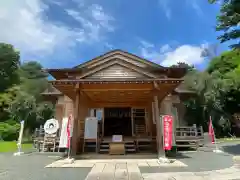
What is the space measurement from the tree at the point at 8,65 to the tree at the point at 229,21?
30429 millimetres

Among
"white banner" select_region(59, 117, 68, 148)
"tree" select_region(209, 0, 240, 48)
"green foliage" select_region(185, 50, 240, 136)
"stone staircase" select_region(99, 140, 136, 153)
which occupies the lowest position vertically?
"stone staircase" select_region(99, 140, 136, 153)

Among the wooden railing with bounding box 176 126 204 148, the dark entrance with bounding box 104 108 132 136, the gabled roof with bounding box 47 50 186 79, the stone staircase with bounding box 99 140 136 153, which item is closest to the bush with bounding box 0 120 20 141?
the dark entrance with bounding box 104 108 132 136

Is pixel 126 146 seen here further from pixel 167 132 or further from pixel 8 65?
pixel 8 65

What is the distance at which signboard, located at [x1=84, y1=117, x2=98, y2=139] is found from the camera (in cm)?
957

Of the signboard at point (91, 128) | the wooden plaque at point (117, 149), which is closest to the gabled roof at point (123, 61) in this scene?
the signboard at point (91, 128)

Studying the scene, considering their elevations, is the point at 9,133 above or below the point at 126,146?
above

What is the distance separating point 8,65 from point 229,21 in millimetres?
32888

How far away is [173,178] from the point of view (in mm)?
4508

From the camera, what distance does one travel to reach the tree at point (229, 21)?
31.8 feet

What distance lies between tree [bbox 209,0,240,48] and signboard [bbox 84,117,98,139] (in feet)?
30.1

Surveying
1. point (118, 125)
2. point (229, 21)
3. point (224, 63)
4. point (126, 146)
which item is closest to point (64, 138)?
point (126, 146)

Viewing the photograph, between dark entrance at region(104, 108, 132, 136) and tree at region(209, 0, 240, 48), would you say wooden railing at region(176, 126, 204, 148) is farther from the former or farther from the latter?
tree at region(209, 0, 240, 48)

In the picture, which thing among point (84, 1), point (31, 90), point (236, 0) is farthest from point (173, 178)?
point (31, 90)

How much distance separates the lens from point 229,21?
10242 mm
